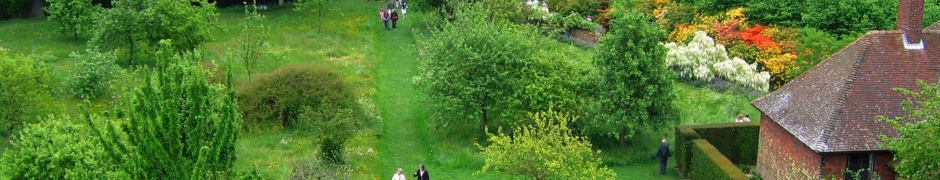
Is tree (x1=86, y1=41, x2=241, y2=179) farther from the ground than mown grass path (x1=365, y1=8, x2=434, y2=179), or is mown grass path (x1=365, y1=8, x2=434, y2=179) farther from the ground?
tree (x1=86, y1=41, x2=241, y2=179)

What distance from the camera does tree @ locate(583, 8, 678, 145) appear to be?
93.8 feet

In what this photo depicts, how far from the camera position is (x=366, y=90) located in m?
36.7

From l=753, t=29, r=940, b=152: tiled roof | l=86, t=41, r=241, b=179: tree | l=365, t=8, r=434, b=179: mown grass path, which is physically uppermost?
l=86, t=41, r=241, b=179: tree

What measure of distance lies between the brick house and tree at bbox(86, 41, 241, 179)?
14.8 m

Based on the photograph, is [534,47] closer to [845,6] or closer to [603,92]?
[603,92]

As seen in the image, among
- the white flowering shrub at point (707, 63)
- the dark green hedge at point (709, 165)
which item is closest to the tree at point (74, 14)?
the white flowering shrub at point (707, 63)

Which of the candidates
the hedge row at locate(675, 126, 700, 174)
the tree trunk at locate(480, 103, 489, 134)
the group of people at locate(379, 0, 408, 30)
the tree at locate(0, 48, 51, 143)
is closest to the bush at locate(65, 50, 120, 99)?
the tree at locate(0, 48, 51, 143)

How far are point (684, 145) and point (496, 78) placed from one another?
591 centimetres

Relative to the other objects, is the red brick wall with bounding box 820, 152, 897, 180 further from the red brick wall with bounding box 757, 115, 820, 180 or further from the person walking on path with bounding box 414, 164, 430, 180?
the person walking on path with bounding box 414, 164, 430, 180

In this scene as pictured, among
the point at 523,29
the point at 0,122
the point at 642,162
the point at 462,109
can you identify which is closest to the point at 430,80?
the point at 462,109

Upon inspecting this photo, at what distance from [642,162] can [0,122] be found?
59.4 ft

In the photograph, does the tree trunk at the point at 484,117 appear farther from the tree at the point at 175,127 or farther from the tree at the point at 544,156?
the tree at the point at 175,127

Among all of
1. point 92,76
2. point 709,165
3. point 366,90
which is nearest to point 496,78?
point 709,165

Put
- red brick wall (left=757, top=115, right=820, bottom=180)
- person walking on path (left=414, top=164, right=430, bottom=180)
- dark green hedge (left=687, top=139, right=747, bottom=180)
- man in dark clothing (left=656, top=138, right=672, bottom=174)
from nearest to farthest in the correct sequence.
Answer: red brick wall (left=757, top=115, right=820, bottom=180)
dark green hedge (left=687, top=139, right=747, bottom=180)
person walking on path (left=414, top=164, right=430, bottom=180)
man in dark clothing (left=656, top=138, right=672, bottom=174)
